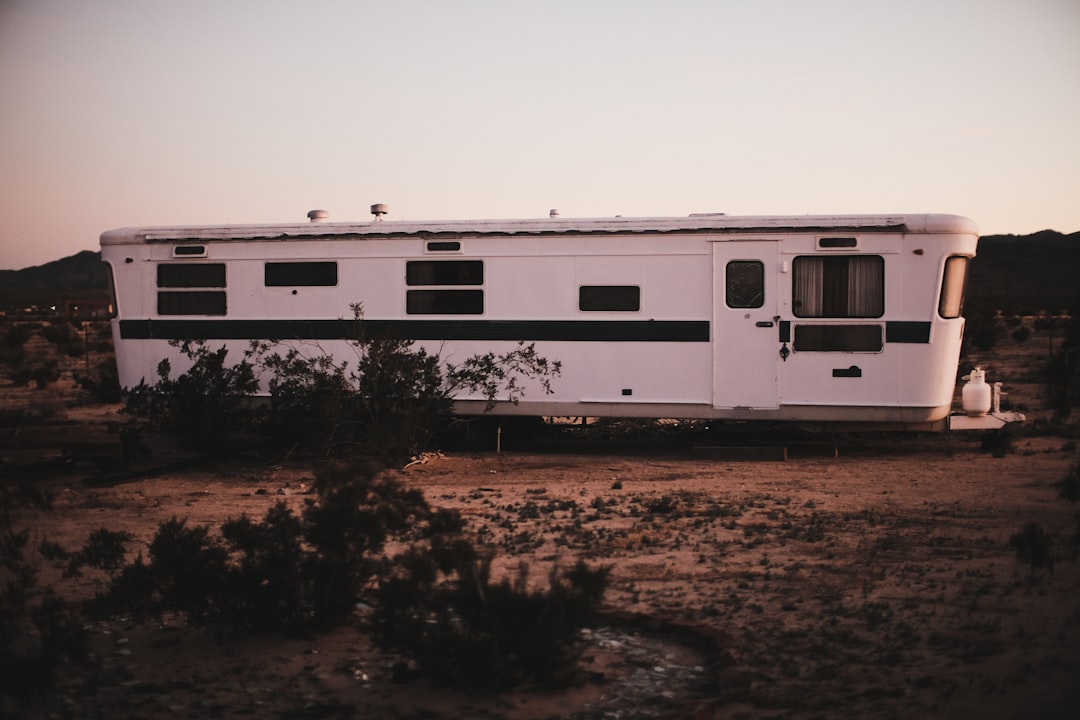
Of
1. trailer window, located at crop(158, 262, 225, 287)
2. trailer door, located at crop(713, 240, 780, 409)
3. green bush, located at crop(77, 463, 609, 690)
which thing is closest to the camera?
green bush, located at crop(77, 463, 609, 690)

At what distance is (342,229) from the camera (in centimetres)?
1150

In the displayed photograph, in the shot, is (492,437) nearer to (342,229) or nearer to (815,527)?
(342,229)

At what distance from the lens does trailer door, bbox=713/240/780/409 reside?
10.8m

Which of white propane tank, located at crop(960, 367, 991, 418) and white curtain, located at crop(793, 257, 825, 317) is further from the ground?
white curtain, located at crop(793, 257, 825, 317)

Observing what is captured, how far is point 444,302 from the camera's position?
1138 cm

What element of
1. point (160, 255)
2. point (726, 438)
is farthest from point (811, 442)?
point (160, 255)

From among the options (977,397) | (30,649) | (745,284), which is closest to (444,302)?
(745,284)

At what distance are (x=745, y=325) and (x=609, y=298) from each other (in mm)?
1404

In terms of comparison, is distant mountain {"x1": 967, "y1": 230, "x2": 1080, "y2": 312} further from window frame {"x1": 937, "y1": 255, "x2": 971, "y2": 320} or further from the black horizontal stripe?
the black horizontal stripe

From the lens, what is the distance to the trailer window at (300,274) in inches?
455

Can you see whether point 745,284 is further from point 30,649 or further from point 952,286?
point 30,649

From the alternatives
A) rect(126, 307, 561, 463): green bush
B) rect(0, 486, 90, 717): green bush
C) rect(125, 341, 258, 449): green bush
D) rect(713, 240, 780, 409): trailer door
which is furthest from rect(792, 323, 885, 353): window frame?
rect(0, 486, 90, 717): green bush

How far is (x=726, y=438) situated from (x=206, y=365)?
5.66 metres

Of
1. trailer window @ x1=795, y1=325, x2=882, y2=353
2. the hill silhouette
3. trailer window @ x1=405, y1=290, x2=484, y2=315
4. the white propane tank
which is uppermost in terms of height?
the hill silhouette
